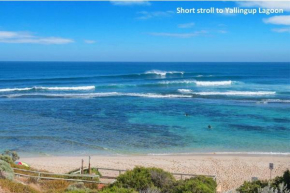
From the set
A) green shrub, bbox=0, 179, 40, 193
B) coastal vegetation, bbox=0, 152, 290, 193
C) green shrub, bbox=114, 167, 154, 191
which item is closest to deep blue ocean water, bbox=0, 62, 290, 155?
coastal vegetation, bbox=0, 152, 290, 193

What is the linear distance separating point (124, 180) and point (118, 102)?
2620 centimetres

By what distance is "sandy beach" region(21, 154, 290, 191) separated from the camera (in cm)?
1593

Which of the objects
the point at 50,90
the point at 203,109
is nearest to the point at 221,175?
the point at 203,109

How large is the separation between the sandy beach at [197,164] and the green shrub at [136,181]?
626 cm

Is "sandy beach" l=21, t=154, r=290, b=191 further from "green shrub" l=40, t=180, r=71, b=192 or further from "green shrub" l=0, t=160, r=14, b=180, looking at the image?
"green shrub" l=0, t=160, r=14, b=180

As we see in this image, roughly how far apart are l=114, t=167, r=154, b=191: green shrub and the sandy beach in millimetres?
6258

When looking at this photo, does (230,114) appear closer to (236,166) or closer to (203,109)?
(203,109)

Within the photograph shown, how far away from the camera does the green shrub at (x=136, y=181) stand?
9547mm

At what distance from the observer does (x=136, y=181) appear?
9625 mm

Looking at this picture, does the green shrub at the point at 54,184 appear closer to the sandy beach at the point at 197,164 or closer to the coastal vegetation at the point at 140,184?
the coastal vegetation at the point at 140,184

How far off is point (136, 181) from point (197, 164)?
7.95 meters

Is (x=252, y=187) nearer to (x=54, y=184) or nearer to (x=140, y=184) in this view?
(x=140, y=184)

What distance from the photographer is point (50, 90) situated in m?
46.1

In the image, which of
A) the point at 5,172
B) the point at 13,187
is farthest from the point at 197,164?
the point at 13,187
